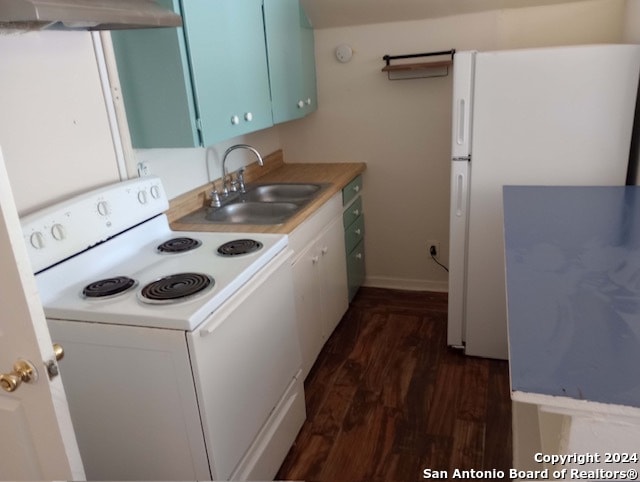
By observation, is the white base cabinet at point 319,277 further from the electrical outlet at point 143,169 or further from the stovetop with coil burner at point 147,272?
the electrical outlet at point 143,169

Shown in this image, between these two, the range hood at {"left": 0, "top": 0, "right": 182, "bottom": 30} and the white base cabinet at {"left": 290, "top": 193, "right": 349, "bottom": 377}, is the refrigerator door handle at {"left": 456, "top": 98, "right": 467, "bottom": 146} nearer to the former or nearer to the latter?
the white base cabinet at {"left": 290, "top": 193, "right": 349, "bottom": 377}

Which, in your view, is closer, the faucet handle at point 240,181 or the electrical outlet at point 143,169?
the electrical outlet at point 143,169

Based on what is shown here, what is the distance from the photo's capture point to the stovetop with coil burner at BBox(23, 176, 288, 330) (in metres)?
1.49

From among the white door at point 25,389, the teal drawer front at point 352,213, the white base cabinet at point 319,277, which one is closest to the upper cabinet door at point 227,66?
the white base cabinet at point 319,277

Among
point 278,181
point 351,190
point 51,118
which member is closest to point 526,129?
point 351,190

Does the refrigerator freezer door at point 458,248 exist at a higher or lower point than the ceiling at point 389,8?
lower

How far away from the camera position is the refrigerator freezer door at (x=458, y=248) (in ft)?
8.24

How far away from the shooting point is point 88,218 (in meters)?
1.77

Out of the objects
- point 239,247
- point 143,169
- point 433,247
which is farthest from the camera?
point 433,247

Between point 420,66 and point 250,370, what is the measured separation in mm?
2129

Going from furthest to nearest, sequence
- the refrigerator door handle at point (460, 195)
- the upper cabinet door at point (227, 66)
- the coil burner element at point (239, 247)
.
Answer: the refrigerator door handle at point (460, 195) < the upper cabinet door at point (227, 66) < the coil burner element at point (239, 247)

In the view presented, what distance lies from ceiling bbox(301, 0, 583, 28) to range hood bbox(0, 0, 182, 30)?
160 cm

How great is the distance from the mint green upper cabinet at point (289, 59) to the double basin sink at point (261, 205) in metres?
0.41

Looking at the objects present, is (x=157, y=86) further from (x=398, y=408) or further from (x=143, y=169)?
(x=398, y=408)
